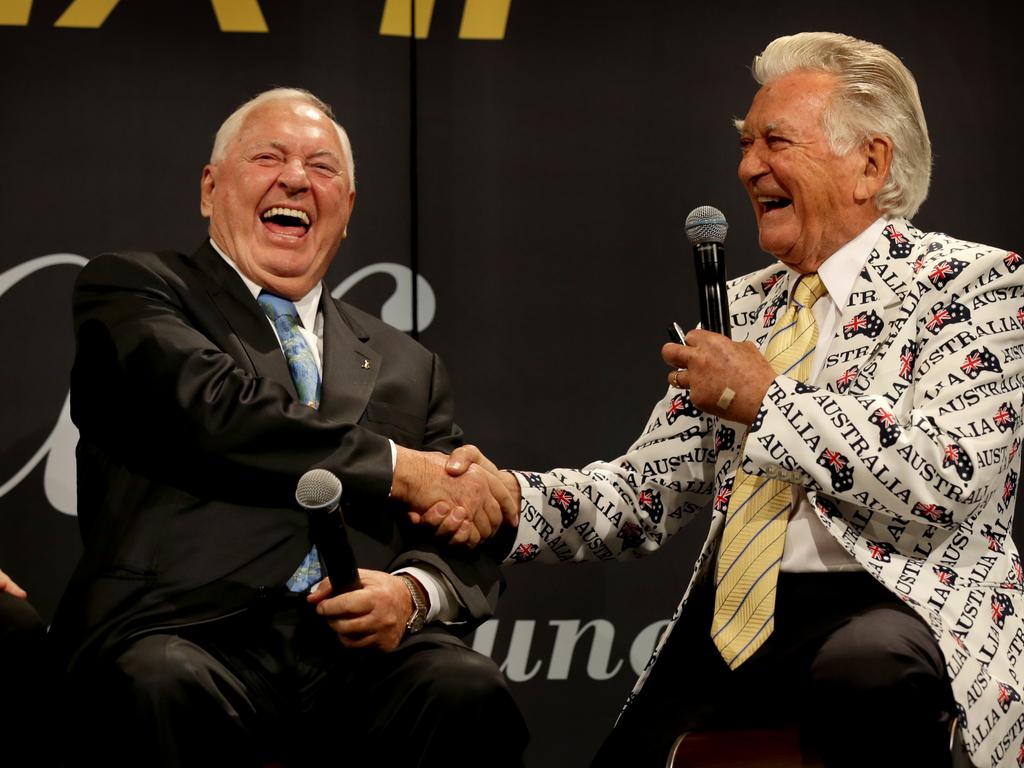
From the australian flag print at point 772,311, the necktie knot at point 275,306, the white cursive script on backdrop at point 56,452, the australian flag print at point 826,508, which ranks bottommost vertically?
the white cursive script on backdrop at point 56,452

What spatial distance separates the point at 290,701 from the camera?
2.12 m

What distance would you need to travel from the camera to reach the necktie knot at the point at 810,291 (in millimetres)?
2387

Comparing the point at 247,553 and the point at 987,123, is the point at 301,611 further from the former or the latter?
the point at 987,123

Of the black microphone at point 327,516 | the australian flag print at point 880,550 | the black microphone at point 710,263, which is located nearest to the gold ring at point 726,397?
the black microphone at point 710,263

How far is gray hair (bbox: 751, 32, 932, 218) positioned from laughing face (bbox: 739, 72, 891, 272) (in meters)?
0.02

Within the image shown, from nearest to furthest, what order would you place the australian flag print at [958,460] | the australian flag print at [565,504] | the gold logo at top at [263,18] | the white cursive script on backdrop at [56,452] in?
the australian flag print at [958,460]
the australian flag print at [565,504]
the white cursive script on backdrop at [56,452]
the gold logo at top at [263,18]

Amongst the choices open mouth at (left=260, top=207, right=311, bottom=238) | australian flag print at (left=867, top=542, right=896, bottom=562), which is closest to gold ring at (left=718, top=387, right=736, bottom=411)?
australian flag print at (left=867, top=542, right=896, bottom=562)

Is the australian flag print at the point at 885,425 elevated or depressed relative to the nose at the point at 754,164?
depressed

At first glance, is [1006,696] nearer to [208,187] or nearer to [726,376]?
[726,376]

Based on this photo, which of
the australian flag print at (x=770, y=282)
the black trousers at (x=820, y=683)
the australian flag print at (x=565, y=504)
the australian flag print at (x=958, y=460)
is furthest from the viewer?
the australian flag print at (x=770, y=282)

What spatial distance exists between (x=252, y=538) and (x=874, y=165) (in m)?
1.34

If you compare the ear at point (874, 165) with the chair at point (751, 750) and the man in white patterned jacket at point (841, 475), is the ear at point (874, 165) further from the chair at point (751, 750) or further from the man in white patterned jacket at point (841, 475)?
the chair at point (751, 750)

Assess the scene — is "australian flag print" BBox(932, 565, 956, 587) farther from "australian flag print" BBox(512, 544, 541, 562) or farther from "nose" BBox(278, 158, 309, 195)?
"nose" BBox(278, 158, 309, 195)

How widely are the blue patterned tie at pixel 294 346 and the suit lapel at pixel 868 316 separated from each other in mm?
928
